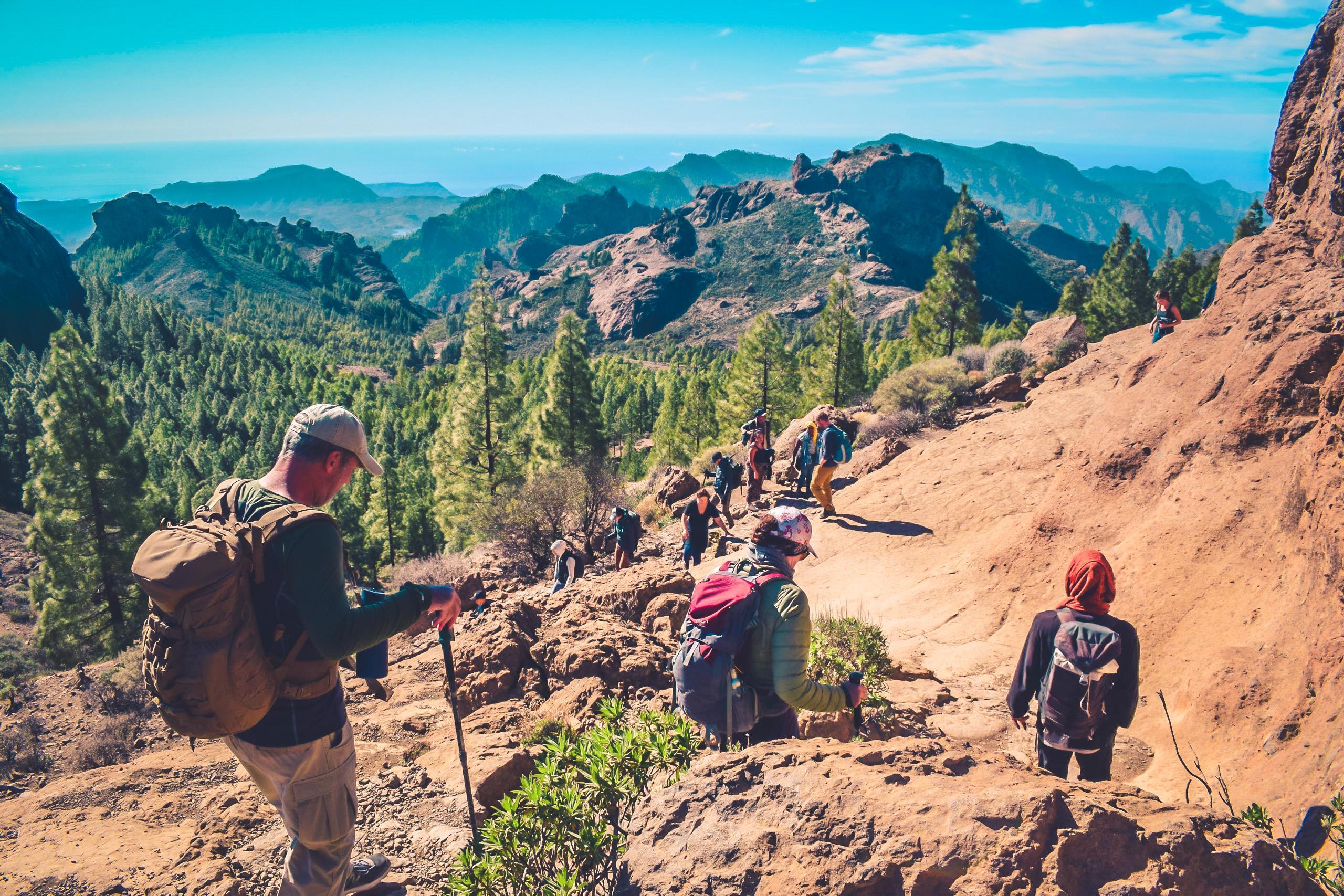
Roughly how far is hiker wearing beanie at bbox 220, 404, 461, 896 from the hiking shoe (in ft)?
0.47

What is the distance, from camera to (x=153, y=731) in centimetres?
888

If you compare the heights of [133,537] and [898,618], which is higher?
[898,618]

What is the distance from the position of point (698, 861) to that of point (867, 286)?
170744mm

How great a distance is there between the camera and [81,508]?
21.2m

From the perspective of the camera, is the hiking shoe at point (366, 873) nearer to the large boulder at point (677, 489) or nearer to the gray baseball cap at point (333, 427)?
the gray baseball cap at point (333, 427)

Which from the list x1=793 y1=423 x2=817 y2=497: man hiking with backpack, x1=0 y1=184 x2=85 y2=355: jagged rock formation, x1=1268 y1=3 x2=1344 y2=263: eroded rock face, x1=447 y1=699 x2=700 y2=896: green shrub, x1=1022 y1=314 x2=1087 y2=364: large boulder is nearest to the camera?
x1=447 y1=699 x2=700 y2=896: green shrub

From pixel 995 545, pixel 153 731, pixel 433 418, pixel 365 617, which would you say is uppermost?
pixel 365 617

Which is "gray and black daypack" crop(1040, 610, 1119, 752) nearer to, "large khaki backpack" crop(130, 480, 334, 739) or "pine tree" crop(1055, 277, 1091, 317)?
"large khaki backpack" crop(130, 480, 334, 739)

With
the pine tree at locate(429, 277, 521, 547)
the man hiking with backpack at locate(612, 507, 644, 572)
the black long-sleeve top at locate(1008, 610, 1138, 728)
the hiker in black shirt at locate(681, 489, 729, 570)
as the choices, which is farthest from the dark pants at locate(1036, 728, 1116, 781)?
the pine tree at locate(429, 277, 521, 547)

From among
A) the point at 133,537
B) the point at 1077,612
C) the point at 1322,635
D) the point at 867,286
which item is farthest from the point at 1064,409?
the point at 867,286

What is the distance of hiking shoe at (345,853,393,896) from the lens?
131 inches

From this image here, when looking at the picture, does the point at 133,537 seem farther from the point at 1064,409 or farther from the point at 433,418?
the point at 433,418

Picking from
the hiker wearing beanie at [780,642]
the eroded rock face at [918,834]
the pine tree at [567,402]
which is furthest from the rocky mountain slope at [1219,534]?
the pine tree at [567,402]

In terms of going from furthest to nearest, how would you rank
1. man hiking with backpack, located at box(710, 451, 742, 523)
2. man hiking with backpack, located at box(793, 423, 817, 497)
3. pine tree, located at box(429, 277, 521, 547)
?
pine tree, located at box(429, 277, 521, 547) → man hiking with backpack, located at box(793, 423, 817, 497) → man hiking with backpack, located at box(710, 451, 742, 523)
